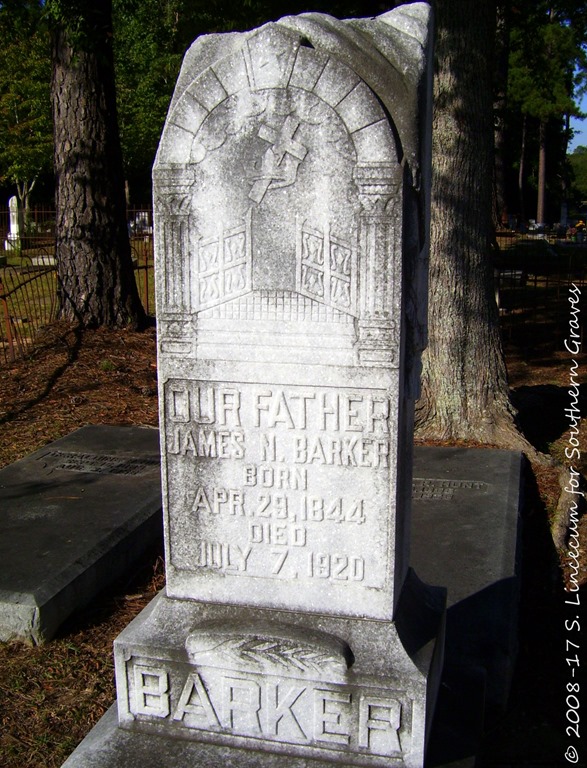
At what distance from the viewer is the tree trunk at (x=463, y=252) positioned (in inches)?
267

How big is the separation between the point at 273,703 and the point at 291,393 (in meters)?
1.15

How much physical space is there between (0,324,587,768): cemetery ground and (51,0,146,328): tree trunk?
79 cm

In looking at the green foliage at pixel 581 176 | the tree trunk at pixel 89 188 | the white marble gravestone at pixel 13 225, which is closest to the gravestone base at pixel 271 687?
the tree trunk at pixel 89 188

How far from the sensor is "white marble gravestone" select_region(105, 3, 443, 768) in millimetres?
2555

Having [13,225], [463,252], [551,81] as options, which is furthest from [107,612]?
[551,81]

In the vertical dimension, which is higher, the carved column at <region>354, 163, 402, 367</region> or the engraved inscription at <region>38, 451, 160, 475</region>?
the carved column at <region>354, 163, 402, 367</region>

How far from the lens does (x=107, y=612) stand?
4.43m

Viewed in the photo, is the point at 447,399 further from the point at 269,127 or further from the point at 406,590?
the point at 269,127

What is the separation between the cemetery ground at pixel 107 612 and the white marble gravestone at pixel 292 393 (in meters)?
0.73

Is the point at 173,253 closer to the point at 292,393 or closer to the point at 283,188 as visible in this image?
the point at 283,188

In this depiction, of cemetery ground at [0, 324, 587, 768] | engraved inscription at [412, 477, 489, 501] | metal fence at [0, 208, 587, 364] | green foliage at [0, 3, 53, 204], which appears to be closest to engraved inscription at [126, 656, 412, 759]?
cemetery ground at [0, 324, 587, 768]

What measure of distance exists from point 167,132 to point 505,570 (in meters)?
2.96

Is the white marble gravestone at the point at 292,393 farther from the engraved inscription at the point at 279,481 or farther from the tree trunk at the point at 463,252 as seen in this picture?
the tree trunk at the point at 463,252

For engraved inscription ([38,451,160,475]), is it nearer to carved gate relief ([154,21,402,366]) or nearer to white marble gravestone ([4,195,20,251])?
carved gate relief ([154,21,402,366])
